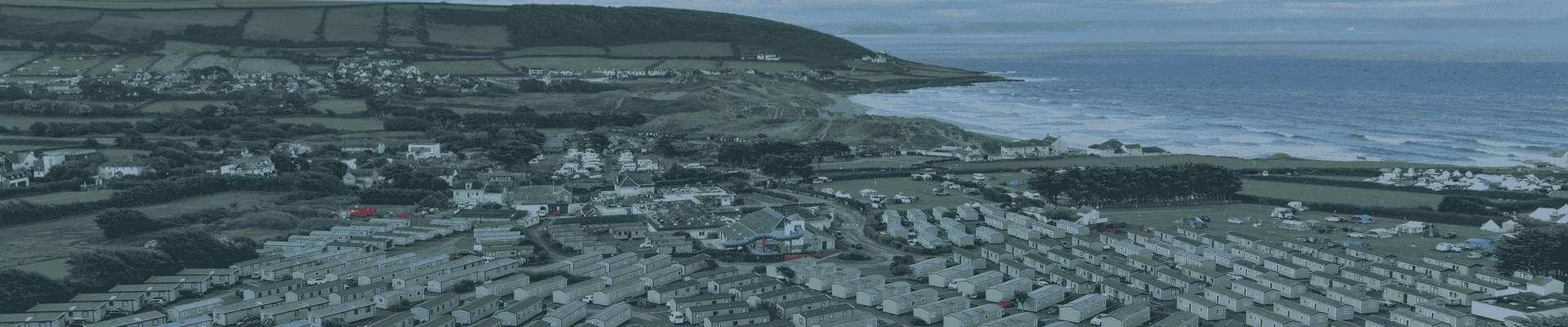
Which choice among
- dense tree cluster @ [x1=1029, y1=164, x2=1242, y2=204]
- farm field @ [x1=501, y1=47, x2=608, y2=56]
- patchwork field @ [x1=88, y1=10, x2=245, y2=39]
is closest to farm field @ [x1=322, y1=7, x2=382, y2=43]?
patchwork field @ [x1=88, y1=10, x2=245, y2=39]

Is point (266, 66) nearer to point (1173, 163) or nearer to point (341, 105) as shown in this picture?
point (341, 105)

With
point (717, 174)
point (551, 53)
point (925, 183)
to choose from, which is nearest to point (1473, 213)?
point (925, 183)

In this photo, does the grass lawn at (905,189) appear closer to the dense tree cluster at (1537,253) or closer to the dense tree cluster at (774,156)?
the dense tree cluster at (774,156)

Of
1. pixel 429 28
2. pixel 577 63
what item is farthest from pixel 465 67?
pixel 429 28

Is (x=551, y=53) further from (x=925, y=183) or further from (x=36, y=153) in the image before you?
(x=925, y=183)

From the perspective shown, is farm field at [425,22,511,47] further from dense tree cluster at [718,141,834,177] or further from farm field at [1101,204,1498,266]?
→ farm field at [1101,204,1498,266]

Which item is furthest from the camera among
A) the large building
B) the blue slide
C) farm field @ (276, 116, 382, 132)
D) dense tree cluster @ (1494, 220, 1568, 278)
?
farm field @ (276, 116, 382, 132)

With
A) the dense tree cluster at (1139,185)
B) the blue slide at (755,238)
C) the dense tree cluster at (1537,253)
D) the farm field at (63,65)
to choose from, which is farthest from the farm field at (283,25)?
the dense tree cluster at (1537,253)
